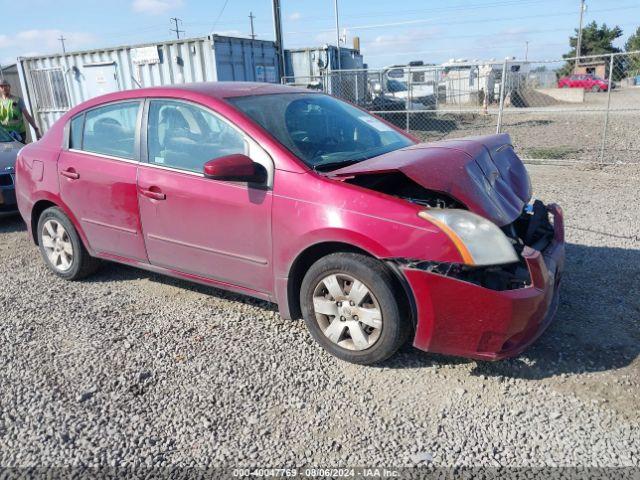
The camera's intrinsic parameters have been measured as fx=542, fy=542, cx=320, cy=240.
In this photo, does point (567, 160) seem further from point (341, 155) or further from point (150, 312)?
point (150, 312)

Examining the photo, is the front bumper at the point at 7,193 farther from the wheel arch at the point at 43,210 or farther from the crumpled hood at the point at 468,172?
the crumpled hood at the point at 468,172

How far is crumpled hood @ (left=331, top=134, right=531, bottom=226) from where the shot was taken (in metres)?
3.09

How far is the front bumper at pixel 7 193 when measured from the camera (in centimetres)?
680

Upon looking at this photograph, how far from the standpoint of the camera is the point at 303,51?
55.7 feet

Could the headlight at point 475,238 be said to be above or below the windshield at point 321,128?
below

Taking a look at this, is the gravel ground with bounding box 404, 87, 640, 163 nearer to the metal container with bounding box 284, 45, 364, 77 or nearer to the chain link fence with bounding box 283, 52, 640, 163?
the chain link fence with bounding box 283, 52, 640, 163

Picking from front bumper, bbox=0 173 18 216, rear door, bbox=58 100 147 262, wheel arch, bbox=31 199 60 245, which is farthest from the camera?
front bumper, bbox=0 173 18 216

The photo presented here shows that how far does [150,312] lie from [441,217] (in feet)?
8.10

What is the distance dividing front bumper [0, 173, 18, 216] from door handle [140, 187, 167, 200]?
3.85m

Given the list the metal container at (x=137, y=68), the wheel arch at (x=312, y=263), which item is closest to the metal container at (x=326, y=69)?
the metal container at (x=137, y=68)

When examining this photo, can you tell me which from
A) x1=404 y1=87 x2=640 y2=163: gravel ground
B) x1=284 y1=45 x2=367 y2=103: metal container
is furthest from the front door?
x1=284 y1=45 x2=367 y2=103: metal container

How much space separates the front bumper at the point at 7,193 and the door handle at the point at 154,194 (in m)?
3.85

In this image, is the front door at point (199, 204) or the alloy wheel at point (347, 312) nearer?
the alloy wheel at point (347, 312)

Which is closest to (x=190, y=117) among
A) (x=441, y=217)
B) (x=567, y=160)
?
(x=441, y=217)
